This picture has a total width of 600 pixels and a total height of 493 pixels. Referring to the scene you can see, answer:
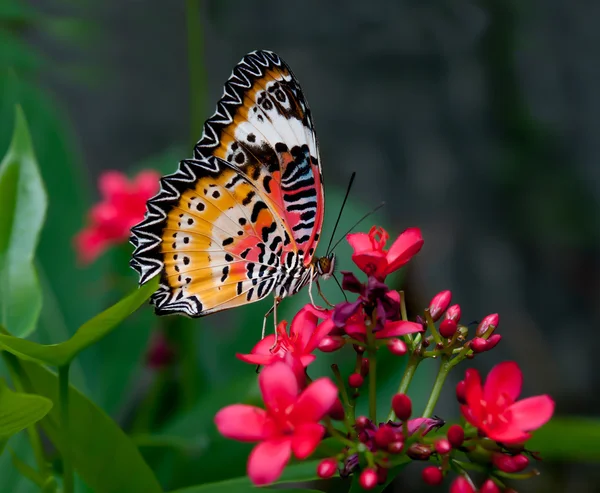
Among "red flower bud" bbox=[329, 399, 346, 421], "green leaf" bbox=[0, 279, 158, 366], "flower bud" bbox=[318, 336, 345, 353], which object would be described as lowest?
"red flower bud" bbox=[329, 399, 346, 421]

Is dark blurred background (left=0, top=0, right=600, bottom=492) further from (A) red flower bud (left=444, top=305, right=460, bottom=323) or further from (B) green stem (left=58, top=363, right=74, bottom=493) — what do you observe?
(B) green stem (left=58, top=363, right=74, bottom=493)

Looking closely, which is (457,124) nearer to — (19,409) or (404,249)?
(404,249)

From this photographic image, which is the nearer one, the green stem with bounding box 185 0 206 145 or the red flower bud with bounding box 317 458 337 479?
the red flower bud with bounding box 317 458 337 479

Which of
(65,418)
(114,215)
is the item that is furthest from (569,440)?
(114,215)

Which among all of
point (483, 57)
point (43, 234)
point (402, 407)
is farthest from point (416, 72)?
point (402, 407)

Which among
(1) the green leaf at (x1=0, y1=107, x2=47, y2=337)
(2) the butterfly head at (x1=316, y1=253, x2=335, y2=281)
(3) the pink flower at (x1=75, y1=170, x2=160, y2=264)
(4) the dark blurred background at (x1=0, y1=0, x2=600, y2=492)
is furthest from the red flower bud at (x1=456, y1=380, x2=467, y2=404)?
(4) the dark blurred background at (x1=0, y1=0, x2=600, y2=492)
